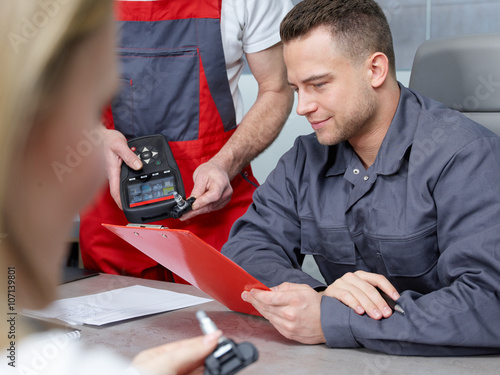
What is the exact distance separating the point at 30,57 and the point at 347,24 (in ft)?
3.60

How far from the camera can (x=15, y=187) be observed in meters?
0.35

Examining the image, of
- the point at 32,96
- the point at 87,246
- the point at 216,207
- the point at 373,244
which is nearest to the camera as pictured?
the point at 32,96

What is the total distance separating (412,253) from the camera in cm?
118

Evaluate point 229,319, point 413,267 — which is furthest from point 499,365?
point 229,319

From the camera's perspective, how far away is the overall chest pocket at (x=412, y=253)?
117cm

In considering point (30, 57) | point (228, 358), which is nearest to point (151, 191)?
point (228, 358)

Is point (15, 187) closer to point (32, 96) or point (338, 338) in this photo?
point (32, 96)

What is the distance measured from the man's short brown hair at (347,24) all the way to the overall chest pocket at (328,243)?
385mm

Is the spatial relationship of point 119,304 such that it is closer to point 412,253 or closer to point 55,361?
point 412,253

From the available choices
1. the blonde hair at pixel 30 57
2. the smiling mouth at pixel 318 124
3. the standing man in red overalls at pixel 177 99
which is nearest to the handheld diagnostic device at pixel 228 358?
the blonde hair at pixel 30 57

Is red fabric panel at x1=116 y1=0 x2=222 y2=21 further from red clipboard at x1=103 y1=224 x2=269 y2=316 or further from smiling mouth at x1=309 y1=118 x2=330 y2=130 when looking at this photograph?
red clipboard at x1=103 y1=224 x2=269 y2=316

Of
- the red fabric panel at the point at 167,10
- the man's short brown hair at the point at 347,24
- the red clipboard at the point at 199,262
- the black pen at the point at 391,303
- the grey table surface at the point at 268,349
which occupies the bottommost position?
the grey table surface at the point at 268,349

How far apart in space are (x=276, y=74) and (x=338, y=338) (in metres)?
1.01

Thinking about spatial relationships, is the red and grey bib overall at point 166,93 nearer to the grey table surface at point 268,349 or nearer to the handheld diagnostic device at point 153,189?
the handheld diagnostic device at point 153,189
